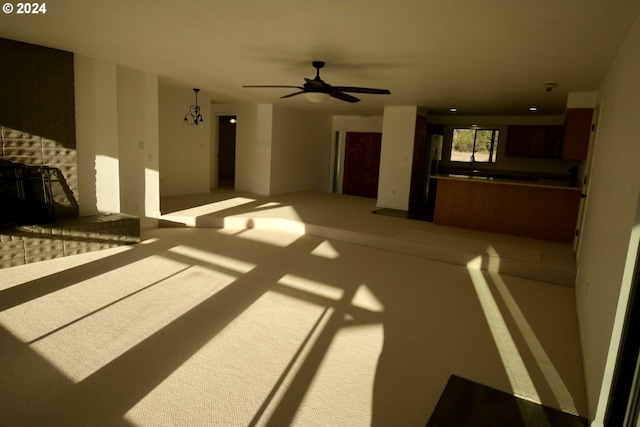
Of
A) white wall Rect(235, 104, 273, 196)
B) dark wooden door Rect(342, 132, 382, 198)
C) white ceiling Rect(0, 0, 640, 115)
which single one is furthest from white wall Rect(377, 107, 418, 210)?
white wall Rect(235, 104, 273, 196)

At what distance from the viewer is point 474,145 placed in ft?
31.6

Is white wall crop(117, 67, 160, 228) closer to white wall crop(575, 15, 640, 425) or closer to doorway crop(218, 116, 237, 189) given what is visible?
white wall crop(575, 15, 640, 425)

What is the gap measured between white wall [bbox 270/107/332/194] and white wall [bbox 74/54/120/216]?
4337mm

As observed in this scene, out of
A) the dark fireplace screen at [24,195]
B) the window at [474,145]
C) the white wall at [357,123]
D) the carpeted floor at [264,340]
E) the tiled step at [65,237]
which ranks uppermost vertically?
the white wall at [357,123]

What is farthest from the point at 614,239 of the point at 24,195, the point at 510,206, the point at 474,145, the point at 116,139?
the point at 474,145

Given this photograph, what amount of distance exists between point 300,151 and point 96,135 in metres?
5.75

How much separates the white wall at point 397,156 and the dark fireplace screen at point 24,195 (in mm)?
6342

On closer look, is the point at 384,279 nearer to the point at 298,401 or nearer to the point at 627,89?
the point at 298,401

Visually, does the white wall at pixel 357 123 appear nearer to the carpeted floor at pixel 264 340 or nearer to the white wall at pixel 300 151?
the white wall at pixel 300 151

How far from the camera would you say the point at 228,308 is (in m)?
3.42

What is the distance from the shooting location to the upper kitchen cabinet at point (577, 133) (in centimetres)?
532

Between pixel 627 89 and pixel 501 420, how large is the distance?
2.48m
